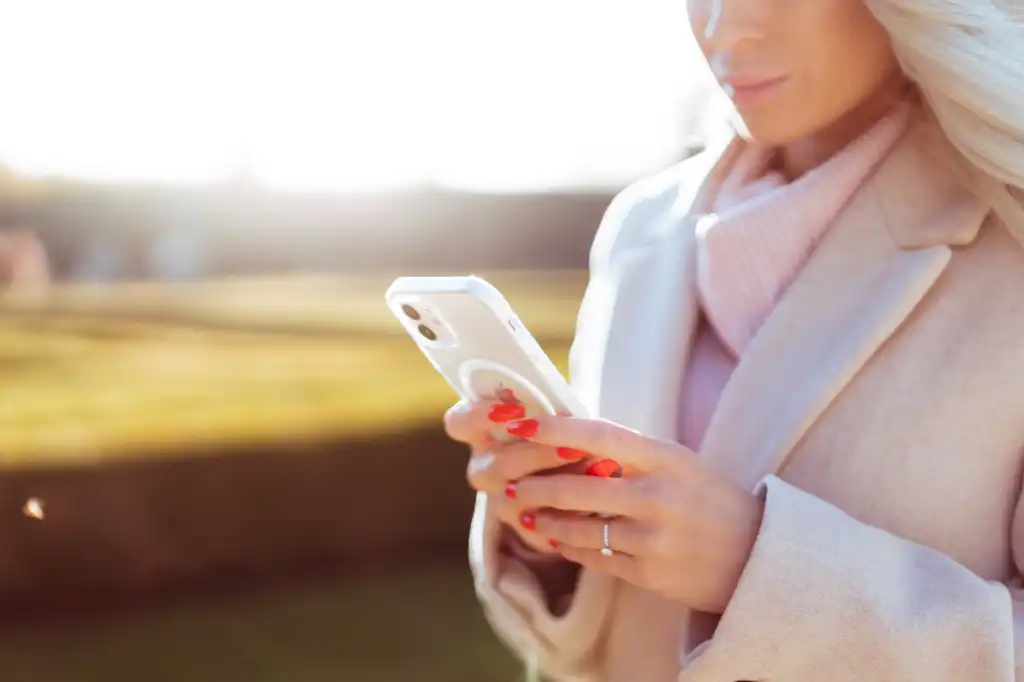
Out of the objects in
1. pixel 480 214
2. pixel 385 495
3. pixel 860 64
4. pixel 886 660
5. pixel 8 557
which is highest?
pixel 860 64

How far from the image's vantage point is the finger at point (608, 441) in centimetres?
107

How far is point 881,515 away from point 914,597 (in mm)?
120

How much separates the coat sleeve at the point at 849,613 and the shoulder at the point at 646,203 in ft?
1.95

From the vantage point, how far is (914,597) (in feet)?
3.65

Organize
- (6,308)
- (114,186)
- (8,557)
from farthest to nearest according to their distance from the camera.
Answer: (114,186) < (6,308) < (8,557)

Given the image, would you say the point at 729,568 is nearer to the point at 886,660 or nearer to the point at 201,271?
the point at 886,660

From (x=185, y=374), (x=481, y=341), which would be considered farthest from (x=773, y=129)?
(x=185, y=374)

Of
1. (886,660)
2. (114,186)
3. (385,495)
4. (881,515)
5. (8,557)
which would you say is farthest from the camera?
(114,186)

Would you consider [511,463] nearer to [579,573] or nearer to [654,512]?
[654,512]

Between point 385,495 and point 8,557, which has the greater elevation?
point 8,557

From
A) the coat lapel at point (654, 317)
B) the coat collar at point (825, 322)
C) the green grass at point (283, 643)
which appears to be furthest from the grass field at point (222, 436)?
the coat collar at point (825, 322)

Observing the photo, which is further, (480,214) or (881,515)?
(480,214)

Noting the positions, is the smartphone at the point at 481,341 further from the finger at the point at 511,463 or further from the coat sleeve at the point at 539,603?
the coat sleeve at the point at 539,603

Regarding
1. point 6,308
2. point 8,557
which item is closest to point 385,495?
point 8,557
